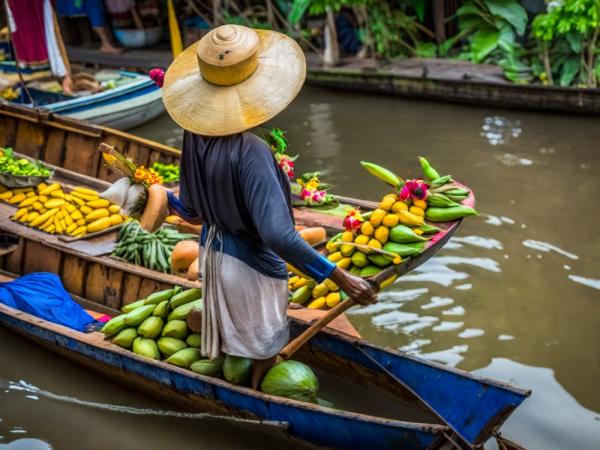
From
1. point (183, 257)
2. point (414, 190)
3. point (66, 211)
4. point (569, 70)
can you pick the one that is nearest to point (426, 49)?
point (569, 70)

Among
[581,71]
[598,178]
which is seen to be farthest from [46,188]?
[581,71]

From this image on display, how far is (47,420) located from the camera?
16.6 feet

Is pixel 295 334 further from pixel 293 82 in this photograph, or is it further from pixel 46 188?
pixel 46 188

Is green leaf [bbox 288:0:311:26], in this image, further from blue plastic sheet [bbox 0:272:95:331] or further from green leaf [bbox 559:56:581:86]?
blue plastic sheet [bbox 0:272:95:331]

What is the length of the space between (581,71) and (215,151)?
8.65m

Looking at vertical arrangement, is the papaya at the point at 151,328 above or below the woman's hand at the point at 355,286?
below

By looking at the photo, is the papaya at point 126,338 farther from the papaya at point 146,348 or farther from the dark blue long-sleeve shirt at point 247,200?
the dark blue long-sleeve shirt at point 247,200

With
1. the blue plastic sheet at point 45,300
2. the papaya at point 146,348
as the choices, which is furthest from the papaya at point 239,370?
the blue plastic sheet at point 45,300

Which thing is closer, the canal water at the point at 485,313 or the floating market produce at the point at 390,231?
the floating market produce at the point at 390,231

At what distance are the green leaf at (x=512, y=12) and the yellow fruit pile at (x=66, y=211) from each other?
Result: 7690 mm

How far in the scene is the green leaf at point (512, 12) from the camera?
1148 centimetres

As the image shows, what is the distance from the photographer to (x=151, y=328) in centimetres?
467

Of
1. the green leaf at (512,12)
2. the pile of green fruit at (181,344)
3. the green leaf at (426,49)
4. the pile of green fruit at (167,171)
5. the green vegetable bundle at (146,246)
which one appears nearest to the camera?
the pile of green fruit at (181,344)

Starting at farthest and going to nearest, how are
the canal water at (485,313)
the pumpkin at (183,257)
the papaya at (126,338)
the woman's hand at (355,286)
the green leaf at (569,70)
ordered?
1. the green leaf at (569,70)
2. the pumpkin at (183,257)
3. the canal water at (485,313)
4. the papaya at (126,338)
5. the woman's hand at (355,286)
